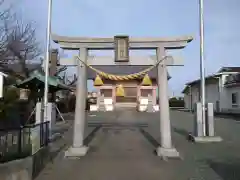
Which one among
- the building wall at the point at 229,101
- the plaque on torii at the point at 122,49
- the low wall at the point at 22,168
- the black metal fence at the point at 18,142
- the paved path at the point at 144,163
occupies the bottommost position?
the paved path at the point at 144,163

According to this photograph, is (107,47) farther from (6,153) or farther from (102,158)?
(6,153)

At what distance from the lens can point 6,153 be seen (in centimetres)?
773

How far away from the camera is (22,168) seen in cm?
726

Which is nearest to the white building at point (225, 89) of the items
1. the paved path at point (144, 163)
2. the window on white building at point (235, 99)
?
the window on white building at point (235, 99)

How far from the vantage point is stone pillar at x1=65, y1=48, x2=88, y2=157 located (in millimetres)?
11023

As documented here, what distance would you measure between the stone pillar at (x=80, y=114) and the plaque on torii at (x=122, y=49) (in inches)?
48.1

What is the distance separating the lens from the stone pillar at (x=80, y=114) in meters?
11.0

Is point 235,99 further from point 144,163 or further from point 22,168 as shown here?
point 22,168

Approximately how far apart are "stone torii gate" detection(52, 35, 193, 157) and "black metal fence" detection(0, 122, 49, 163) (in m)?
2.47

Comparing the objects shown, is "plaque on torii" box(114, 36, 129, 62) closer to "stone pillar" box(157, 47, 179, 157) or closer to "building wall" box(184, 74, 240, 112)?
"stone pillar" box(157, 47, 179, 157)

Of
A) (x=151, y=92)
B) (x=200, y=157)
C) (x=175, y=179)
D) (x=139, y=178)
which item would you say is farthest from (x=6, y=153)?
(x=151, y=92)

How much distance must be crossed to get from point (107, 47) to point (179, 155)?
4686 millimetres

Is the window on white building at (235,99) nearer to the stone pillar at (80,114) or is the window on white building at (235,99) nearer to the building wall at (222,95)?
the building wall at (222,95)

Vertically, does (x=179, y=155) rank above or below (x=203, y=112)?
below
